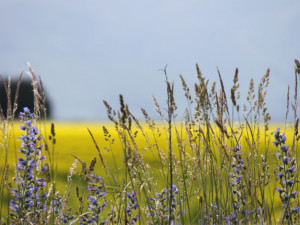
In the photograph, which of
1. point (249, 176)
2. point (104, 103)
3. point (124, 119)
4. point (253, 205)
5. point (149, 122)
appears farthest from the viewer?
point (149, 122)

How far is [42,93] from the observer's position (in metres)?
2.63

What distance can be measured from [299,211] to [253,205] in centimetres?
35

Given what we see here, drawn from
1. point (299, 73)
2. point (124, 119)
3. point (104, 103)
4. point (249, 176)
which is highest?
point (299, 73)

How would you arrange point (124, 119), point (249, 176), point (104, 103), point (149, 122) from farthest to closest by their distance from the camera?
1. point (149, 122)
2. point (249, 176)
3. point (104, 103)
4. point (124, 119)

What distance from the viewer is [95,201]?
267 cm

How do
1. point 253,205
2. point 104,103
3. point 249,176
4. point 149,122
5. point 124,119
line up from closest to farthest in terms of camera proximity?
1. point 124,119
2. point 104,103
3. point 249,176
4. point 253,205
5. point 149,122

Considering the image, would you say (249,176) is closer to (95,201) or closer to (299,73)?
(299,73)

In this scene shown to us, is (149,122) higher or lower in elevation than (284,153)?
higher

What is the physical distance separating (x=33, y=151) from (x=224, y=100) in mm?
1177

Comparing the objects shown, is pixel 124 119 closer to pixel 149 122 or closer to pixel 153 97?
pixel 153 97

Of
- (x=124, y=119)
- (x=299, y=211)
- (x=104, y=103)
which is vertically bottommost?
(x=299, y=211)

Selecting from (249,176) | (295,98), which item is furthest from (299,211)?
(295,98)

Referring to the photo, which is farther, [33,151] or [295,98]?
[33,151]

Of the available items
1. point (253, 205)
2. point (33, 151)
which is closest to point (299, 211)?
point (253, 205)
